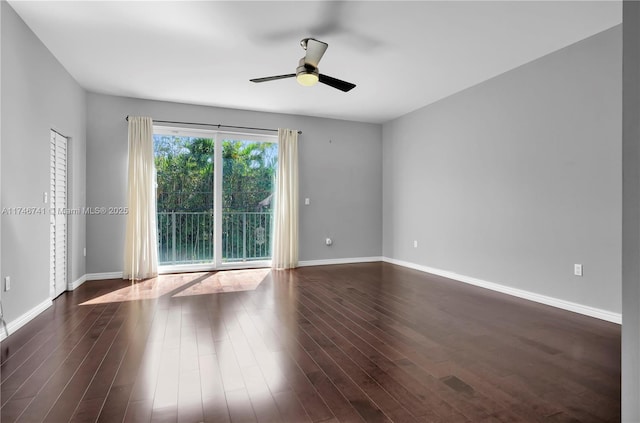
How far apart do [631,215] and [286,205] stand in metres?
5.04

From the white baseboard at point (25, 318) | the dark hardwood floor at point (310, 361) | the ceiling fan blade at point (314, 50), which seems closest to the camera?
the dark hardwood floor at point (310, 361)

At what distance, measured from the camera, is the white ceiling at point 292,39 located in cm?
291

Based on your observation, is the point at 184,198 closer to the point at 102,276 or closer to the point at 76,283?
the point at 102,276

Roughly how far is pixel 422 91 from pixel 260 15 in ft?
9.27

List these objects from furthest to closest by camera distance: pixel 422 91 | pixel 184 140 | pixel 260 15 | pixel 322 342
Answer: pixel 184 140 → pixel 422 91 → pixel 260 15 → pixel 322 342

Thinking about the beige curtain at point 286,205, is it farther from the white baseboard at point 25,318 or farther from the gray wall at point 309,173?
the white baseboard at point 25,318

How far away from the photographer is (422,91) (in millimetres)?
5012

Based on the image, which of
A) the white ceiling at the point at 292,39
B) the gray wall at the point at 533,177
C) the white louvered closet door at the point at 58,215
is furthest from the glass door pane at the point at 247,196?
the gray wall at the point at 533,177

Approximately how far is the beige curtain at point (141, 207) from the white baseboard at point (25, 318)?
4.69 feet

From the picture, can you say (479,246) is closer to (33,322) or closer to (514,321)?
(514,321)

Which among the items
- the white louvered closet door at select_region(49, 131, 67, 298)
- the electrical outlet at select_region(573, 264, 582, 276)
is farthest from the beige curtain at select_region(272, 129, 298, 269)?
the electrical outlet at select_region(573, 264, 582, 276)

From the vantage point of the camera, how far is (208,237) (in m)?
5.80

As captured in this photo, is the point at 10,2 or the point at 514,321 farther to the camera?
the point at 514,321

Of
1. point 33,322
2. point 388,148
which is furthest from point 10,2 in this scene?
point 388,148
